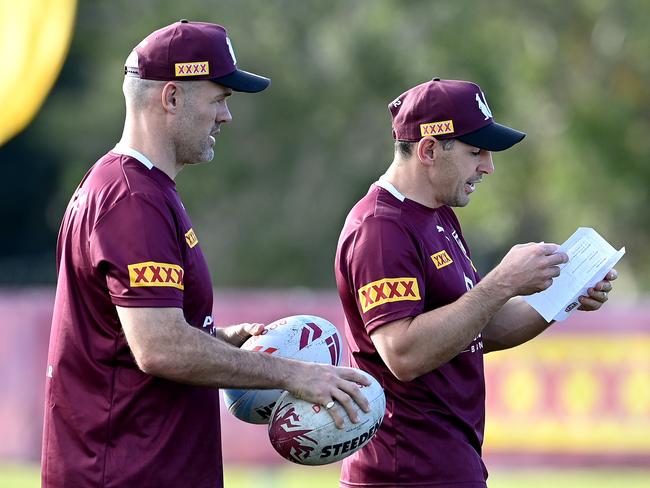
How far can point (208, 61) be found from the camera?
4773 mm

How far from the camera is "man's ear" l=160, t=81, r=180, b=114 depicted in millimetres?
4742

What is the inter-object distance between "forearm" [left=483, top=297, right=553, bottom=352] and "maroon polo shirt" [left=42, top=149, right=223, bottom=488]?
1.59 meters

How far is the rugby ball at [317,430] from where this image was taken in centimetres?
473

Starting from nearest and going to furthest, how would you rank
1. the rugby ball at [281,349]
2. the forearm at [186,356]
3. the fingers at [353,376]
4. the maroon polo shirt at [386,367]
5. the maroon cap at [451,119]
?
the forearm at [186,356]
the fingers at [353,376]
the maroon polo shirt at [386,367]
the rugby ball at [281,349]
the maroon cap at [451,119]

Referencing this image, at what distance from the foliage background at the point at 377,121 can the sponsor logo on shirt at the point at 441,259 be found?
21.6 m

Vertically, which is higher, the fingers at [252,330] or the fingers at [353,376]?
the fingers at [252,330]

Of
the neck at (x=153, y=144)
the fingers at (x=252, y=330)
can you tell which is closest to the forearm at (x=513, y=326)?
the fingers at (x=252, y=330)

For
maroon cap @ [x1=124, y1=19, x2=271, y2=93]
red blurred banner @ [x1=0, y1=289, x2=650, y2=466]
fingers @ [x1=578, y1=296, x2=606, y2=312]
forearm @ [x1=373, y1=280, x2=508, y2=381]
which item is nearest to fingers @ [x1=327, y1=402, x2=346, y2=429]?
forearm @ [x1=373, y1=280, x2=508, y2=381]

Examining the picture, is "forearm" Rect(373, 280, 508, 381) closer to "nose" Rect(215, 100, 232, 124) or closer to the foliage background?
"nose" Rect(215, 100, 232, 124)

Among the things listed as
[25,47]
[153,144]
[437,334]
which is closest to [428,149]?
[437,334]

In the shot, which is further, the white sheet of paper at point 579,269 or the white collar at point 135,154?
the white sheet of paper at point 579,269

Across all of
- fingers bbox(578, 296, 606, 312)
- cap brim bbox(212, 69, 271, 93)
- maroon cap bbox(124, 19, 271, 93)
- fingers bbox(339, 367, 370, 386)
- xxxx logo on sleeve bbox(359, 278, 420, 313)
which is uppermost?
maroon cap bbox(124, 19, 271, 93)

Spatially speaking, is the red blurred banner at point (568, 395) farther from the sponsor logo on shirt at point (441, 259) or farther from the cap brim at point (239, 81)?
the cap brim at point (239, 81)

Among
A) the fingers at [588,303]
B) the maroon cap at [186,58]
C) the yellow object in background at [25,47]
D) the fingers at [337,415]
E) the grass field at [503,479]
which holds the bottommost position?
the grass field at [503,479]
